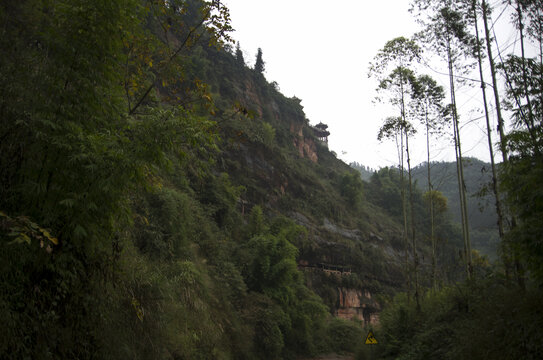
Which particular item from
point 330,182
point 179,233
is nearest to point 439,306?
point 179,233

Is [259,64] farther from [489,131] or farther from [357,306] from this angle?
[489,131]

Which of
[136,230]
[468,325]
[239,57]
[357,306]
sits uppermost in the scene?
[239,57]

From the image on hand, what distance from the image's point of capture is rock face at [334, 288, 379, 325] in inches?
1161

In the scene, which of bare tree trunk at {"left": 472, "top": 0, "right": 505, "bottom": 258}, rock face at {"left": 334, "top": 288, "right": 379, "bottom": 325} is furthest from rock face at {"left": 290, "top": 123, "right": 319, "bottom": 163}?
bare tree trunk at {"left": 472, "top": 0, "right": 505, "bottom": 258}

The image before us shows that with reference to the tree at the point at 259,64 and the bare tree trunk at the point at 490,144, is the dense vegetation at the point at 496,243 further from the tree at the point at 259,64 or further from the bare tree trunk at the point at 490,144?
the tree at the point at 259,64

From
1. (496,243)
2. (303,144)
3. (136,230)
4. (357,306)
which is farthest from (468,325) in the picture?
(303,144)

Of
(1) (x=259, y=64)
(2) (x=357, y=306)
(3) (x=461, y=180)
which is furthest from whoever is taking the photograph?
(1) (x=259, y=64)

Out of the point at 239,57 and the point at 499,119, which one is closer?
the point at 499,119

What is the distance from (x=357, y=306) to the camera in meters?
30.9

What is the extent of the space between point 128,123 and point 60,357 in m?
2.86

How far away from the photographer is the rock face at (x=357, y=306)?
29484 mm

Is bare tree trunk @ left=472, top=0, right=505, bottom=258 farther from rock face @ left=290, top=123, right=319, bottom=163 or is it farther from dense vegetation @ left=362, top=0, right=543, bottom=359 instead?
rock face @ left=290, top=123, right=319, bottom=163

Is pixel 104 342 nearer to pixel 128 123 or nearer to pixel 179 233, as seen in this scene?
pixel 128 123

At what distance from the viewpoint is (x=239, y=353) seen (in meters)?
12.3
